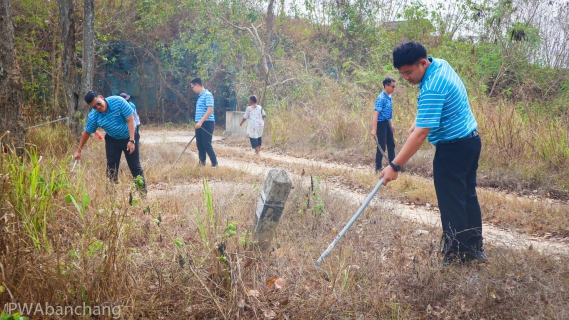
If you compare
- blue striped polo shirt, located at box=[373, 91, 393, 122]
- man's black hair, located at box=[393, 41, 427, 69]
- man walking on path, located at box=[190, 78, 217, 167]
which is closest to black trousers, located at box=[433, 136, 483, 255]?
man's black hair, located at box=[393, 41, 427, 69]

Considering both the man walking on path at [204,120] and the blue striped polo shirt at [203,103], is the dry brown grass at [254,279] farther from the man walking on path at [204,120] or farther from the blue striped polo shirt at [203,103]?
the blue striped polo shirt at [203,103]

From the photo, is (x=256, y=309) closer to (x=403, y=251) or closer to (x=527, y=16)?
(x=403, y=251)

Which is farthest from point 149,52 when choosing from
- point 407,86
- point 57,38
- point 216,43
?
point 407,86

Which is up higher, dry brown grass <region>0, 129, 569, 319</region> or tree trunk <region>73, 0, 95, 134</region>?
tree trunk <region>73, 0, 95, 134</region>

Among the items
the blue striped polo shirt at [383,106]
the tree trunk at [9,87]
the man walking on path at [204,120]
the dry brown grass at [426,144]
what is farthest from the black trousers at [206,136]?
the tree trunk at [9,87]

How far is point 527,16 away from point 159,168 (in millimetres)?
11592

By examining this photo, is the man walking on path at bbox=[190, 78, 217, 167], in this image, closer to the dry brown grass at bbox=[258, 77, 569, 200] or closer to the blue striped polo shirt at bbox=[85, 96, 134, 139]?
the blue striped polo shirt at bbox=[85, 96, 134, 139]

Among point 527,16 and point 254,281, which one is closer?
point 254,281

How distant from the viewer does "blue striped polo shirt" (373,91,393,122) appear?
8.12 metres

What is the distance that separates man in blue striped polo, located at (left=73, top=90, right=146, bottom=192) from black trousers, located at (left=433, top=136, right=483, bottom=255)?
3617 millimetres

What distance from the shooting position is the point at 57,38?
1462 centimetres

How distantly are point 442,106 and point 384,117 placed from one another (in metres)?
4.80

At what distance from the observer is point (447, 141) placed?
366cm

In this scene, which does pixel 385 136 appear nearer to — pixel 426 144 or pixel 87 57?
pixel 426 144
